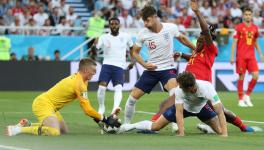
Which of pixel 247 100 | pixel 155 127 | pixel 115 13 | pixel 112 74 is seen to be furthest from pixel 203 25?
pixel 115 13

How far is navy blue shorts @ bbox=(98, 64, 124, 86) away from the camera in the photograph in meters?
20.3

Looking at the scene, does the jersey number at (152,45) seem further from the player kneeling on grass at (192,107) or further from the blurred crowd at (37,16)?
the blurred crowd at (37,16)

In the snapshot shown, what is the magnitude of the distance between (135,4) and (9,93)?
8.57 m

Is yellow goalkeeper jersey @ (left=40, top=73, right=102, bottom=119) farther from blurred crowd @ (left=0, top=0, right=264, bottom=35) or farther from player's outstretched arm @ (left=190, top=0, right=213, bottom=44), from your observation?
blurred crowd @ (left=0, top=0, right=264, bottom=35)

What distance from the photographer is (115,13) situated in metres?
35.1

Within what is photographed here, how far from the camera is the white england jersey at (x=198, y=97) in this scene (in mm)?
14109

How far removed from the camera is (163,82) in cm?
1631

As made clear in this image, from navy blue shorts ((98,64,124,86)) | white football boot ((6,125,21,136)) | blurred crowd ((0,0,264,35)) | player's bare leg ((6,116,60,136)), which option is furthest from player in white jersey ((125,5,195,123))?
blurred crowd ((0,0,264,35))


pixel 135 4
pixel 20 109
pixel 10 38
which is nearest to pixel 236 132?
pixel 20 109

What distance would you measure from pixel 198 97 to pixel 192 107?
307mm

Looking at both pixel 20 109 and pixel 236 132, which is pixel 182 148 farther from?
pixel 20 109

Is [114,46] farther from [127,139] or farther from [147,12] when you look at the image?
[127,139]

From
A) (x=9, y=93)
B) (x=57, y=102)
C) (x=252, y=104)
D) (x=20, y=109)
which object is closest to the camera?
(x=57, y=102)

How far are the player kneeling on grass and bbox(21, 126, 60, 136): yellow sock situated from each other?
4.28 feet
